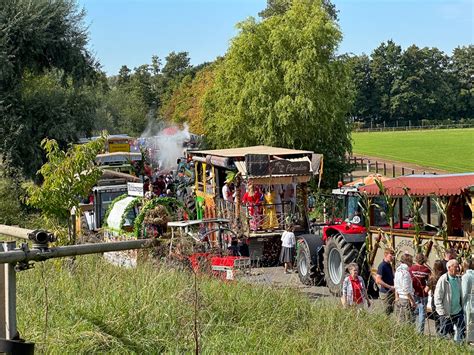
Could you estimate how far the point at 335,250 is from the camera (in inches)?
659

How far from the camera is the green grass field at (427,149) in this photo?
5903 centimetres

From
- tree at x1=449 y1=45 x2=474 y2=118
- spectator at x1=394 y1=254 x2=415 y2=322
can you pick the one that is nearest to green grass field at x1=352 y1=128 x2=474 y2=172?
tree at x1=449 y1=45 x2=474 y2=118

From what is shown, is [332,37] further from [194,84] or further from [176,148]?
[194,84]

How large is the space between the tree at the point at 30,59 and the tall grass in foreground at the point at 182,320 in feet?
81.1

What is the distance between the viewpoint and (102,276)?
10.5m

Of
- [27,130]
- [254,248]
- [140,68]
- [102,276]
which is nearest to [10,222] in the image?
[27,130]

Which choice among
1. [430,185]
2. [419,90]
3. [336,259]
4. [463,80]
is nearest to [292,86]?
[336,259]

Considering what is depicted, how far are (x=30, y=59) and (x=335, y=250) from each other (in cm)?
2332

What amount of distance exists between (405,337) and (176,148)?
42955mm

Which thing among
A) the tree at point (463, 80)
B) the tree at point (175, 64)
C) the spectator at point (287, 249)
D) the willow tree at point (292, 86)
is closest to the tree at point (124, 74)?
the tree at point (175, 64)

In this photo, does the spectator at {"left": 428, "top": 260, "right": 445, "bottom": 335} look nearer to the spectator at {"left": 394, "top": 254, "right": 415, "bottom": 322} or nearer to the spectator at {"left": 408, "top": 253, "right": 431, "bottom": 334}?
the spectator at {"left": 408, "top": 253, "right": 431, "bottom": 334}

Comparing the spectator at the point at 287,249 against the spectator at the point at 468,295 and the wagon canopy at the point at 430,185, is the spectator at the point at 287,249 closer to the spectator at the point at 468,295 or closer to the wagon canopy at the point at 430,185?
the wagon canopy at the point at 430,185

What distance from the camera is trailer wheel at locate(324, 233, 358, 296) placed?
1606cm

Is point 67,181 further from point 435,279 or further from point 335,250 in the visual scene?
point 435,279
